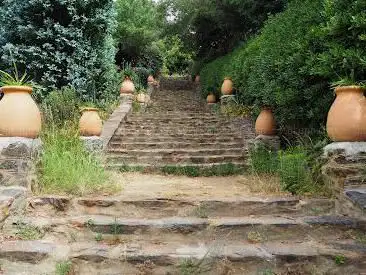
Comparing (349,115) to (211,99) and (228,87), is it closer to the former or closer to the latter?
(228,87)

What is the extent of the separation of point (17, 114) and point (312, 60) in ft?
10.5

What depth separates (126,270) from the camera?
291cm

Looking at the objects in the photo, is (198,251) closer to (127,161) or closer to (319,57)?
(319,57)

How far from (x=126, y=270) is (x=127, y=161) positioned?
3.94 metres

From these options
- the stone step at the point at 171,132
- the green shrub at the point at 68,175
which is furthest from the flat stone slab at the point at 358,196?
the stone step at the point at 171,132

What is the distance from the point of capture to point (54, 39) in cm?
805

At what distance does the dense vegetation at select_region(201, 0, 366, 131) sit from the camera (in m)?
3.83

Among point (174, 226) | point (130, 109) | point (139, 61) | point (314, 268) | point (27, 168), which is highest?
point (139, 61)

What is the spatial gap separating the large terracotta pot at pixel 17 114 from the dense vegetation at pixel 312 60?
118 inches

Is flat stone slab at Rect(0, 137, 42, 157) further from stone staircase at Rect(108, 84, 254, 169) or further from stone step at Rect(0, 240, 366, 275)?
stone staircase at Rect(108, 84, 254, 169)

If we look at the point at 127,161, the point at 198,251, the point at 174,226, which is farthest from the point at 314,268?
the point at 127,161

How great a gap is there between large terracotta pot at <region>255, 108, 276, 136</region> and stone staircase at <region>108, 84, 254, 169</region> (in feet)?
1.93

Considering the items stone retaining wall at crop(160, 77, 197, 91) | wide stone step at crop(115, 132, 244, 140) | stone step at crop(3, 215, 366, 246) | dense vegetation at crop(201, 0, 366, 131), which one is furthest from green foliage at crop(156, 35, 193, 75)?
stone step at crop(3, 215, 366, 246)

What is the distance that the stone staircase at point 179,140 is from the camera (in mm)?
6812
